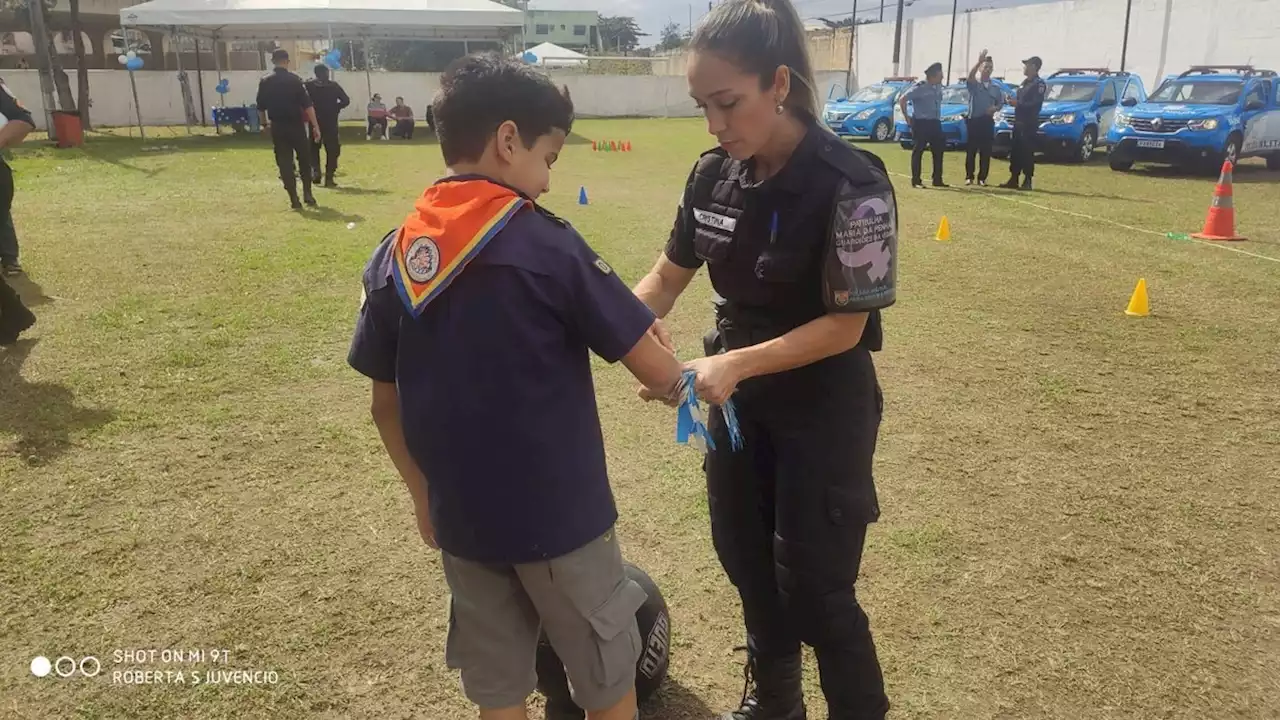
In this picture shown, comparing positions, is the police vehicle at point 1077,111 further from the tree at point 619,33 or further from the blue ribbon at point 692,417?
the tree at point 619,33

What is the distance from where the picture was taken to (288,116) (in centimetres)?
1255

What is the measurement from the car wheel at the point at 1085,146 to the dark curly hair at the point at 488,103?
21095mm

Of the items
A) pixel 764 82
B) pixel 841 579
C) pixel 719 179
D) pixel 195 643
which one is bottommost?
pixel 195 643

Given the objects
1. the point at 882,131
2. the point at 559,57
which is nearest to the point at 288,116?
the point at 882,131

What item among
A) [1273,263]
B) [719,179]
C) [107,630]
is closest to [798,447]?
[719,179]

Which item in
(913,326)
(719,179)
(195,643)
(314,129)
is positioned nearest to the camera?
(719,179)

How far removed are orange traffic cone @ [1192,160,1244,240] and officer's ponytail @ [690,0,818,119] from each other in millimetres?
10540

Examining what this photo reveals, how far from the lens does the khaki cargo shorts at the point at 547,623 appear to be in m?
2.06

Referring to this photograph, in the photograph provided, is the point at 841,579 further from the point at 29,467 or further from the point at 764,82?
the point at 29,467

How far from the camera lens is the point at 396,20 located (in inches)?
1016

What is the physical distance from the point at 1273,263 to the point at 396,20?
23.2m

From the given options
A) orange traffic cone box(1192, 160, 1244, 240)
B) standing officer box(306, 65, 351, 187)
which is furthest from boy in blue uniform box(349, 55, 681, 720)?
standing officer box(306, 65, 351, 187)

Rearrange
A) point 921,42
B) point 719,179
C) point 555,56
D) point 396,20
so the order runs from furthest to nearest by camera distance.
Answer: point 555,56, point 921,42, point 396,20, point 719,179

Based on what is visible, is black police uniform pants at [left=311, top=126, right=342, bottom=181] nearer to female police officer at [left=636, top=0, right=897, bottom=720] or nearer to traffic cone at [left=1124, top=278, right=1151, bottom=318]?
traffic cone at [left=1124, top=278, right=1151, bottom=318]
